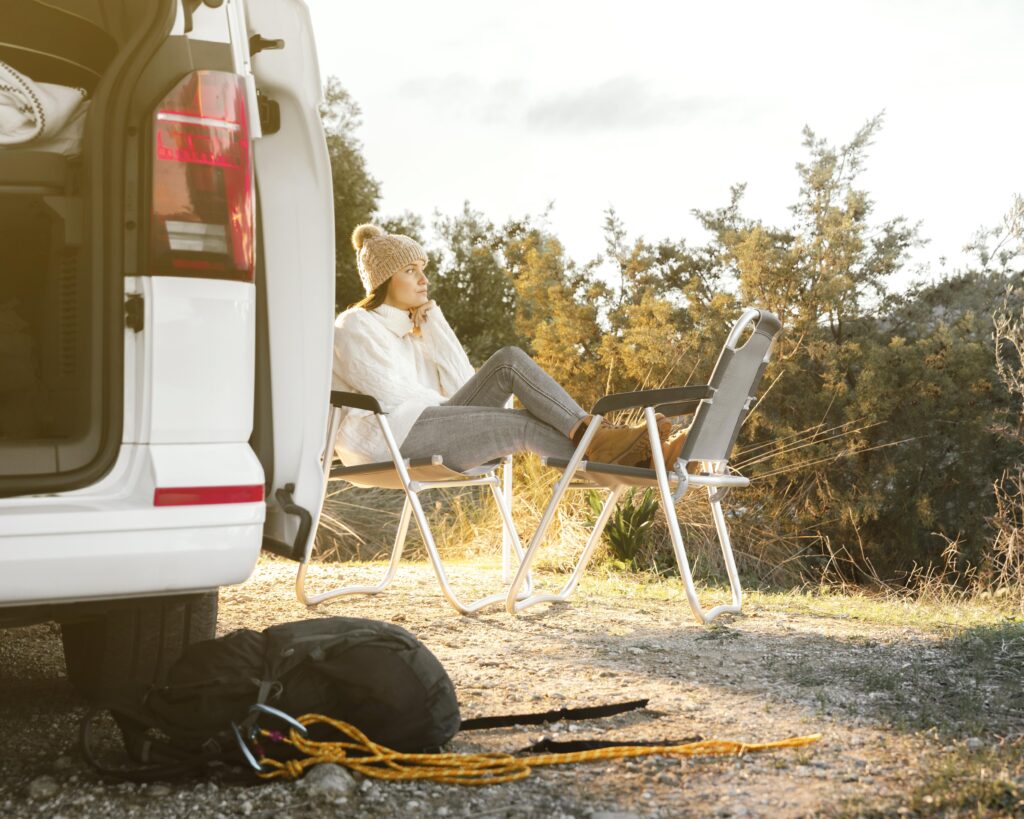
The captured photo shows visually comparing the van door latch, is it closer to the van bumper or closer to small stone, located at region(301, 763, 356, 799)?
the van bumper

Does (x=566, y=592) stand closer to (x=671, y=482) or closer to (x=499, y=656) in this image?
(x=671, y=482)

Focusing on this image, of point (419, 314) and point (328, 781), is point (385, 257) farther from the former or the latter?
point (328, 781)

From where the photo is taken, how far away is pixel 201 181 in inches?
89.1

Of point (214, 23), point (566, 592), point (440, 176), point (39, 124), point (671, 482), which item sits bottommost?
point (566, 592)

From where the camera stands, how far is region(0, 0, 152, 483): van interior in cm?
227

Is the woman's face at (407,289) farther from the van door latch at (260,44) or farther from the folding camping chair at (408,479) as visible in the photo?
the van door latch at (260,44)

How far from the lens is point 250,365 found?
7.68ft

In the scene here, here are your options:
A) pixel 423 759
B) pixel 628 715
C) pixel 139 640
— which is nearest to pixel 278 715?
pixel 423 759

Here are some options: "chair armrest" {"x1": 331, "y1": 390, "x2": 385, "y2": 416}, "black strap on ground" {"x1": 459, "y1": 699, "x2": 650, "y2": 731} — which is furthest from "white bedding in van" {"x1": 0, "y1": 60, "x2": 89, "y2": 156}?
"chair armrest" {"x1": 331, "y1": 390, "x2": 385, "y2": 416}

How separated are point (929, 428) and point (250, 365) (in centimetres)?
889

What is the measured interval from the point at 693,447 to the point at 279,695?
222 cm

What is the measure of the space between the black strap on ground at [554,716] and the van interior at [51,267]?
1.08m

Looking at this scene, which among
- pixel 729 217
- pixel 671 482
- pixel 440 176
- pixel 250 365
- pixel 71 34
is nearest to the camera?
pixel 250 365

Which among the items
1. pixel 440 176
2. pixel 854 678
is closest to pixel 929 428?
pixel 440 176
